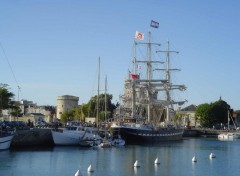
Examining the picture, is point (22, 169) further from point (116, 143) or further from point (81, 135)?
point (116, 143)

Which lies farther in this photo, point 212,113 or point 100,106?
point 212,113

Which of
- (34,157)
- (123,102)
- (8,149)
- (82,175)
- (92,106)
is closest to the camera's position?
(82,175)

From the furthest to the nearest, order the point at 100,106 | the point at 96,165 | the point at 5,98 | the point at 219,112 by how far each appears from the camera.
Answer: the point at 219,112
the point at 100,106
the point at 5,98
the point at 96,165

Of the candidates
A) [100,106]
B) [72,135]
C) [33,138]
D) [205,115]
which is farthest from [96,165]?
[205,115]

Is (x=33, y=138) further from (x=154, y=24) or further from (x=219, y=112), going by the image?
(x=219, y=112)

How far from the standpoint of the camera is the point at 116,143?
86938 mm

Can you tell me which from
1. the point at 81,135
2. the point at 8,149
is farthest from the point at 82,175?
the point at 81,135

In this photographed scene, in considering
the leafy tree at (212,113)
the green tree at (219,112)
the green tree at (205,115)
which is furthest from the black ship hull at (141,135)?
the green tree at (219,112)

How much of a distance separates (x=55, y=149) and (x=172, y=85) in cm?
7024

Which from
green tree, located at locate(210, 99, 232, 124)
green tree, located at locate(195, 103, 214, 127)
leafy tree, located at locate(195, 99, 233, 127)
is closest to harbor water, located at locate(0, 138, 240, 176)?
green tree, located at locate(195, 103, 214, 127)

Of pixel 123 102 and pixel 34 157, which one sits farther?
pixel 123 102

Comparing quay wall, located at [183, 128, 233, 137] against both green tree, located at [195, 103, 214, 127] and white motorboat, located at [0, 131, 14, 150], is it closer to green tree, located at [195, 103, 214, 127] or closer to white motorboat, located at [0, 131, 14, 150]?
green tree, located at [195, 103, 214, 127]

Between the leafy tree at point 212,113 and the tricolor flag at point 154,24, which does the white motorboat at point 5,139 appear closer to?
the tricolor flag at point 154,24

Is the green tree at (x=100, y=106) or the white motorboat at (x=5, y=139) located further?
the green tree at (x=100, y=106)
